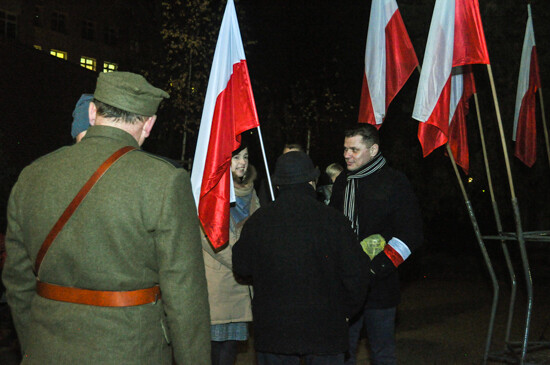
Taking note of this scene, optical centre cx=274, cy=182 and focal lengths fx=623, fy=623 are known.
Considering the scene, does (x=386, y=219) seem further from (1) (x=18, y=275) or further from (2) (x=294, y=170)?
(1) (x=18, y=275)

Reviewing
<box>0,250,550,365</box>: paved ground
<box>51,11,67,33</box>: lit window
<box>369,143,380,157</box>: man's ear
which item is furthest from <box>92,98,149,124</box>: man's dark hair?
<box>51,11,67,33</box>: lit window

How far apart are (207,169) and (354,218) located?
125cm

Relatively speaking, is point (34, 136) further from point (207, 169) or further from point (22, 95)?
point (207, 169)

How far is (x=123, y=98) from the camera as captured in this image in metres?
2.78

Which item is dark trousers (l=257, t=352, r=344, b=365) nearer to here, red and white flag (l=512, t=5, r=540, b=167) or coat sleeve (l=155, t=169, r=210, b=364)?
coat sleeve (l=155, t=169, r=210, b=364)

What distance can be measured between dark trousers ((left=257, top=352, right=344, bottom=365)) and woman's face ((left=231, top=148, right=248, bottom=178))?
1699 millimetres

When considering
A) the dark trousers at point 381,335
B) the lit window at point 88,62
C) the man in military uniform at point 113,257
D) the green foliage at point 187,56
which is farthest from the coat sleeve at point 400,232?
the lit window at point 88,62

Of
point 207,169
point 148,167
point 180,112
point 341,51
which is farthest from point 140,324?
point 341,51

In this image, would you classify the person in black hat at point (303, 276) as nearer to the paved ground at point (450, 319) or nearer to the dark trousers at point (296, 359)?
the dark trousers at point (296, 359)

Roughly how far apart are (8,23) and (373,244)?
122 feet

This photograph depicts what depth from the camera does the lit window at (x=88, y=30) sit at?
4825cm

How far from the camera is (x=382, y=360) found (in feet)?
15.8

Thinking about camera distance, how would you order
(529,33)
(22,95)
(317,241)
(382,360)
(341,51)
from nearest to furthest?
(317,241)
(382,360)
(529,33)
(22,95)
(341,51)

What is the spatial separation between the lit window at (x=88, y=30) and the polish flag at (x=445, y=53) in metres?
46.5
